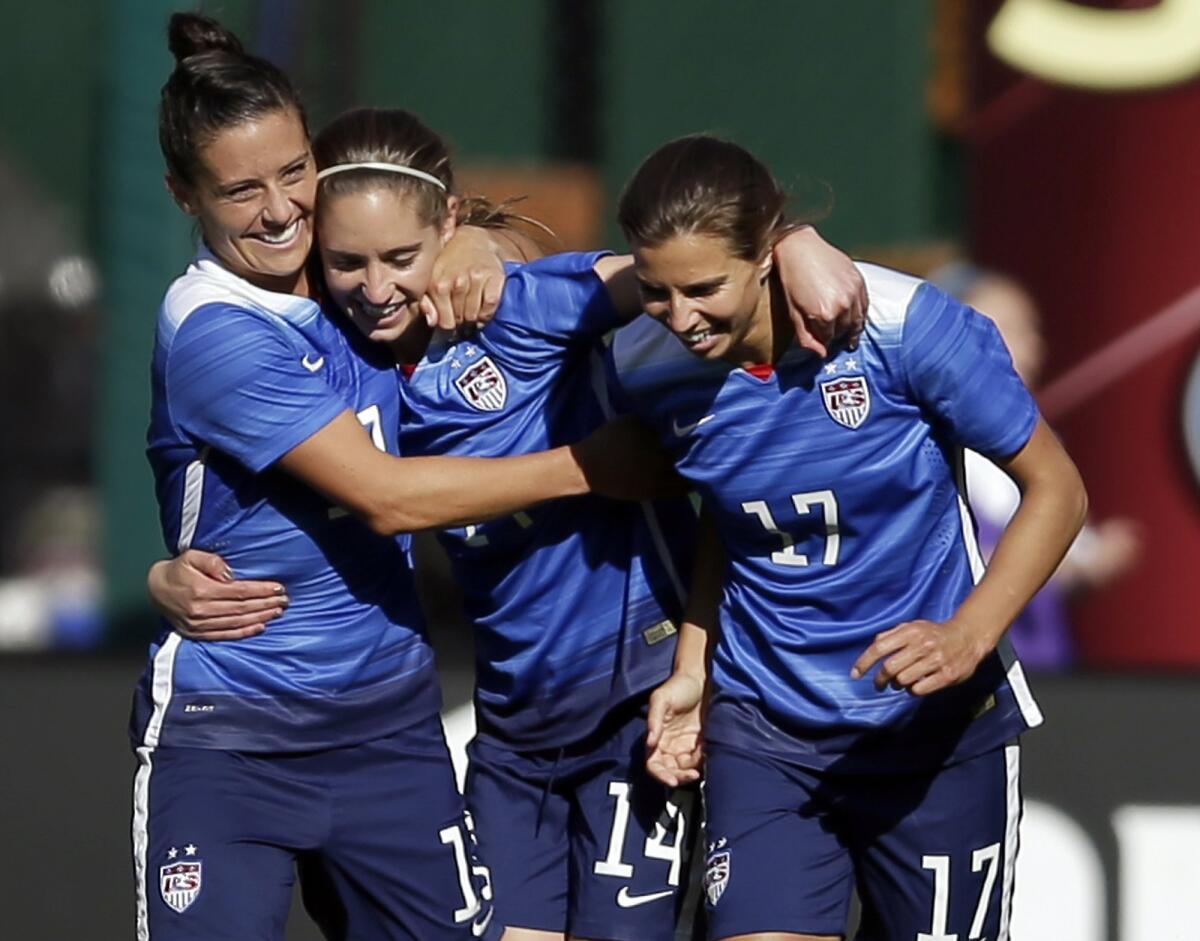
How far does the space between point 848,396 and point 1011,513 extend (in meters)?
1.81

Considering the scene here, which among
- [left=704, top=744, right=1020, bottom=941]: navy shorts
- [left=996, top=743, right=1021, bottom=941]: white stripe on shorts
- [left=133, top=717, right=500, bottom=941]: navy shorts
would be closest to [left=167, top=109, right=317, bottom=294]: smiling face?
[left=133, top=717, right=500, bottom=941]: navy shorts

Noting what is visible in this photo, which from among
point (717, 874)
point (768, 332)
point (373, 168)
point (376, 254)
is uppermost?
point (373, 168)

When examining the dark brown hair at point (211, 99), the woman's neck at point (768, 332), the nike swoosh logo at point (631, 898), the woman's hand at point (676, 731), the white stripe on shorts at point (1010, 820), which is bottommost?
the nike swoosh logo at point (631, 898)

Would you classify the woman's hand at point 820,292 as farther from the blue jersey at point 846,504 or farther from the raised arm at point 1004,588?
the raised arm at point 1004,588

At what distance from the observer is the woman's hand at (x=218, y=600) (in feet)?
10.2

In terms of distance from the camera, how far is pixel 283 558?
312cm

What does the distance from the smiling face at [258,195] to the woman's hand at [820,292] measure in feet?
2.35

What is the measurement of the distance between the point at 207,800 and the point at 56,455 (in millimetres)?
2088

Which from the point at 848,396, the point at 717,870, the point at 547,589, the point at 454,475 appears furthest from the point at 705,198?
the point at 717,870

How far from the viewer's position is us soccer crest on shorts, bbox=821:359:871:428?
2.96 meters

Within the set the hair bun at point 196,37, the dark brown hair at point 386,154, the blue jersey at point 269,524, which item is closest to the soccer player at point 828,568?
the dark brown hair at point 386,154

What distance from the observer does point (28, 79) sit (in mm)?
4934

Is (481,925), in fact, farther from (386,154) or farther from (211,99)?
(211,99)

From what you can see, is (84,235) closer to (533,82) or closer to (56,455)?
(56,455)
